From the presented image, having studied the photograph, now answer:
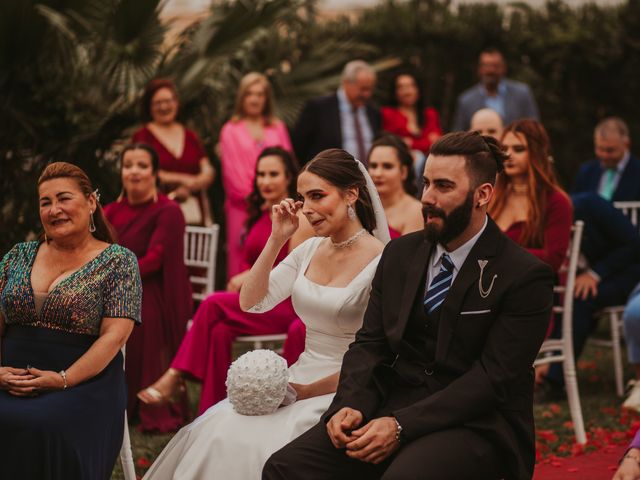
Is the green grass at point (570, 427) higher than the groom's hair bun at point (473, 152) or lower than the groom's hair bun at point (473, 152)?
lower

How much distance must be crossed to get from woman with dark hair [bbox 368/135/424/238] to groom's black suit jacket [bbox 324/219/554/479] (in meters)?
2.47


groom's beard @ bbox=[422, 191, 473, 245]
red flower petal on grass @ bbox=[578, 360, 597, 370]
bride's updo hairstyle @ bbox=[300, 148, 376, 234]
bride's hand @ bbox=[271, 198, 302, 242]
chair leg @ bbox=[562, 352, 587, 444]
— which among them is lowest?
red flower petal on grass @ bbox=[578, 360, 597, 370]

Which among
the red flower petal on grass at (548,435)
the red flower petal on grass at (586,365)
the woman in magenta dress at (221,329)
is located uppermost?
the woman in magenta dress at (221,329)

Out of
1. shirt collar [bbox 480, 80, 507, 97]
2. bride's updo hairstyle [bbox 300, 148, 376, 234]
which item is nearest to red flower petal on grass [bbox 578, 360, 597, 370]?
shirt collar [bbox 480, 80, 507, 97]

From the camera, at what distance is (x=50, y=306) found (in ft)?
15.5

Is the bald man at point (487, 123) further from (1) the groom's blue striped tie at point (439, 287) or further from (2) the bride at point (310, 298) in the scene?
(1) the groom's blue striped tie at point (439, 287)

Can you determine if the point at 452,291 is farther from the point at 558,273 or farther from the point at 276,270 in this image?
the point at 558,273

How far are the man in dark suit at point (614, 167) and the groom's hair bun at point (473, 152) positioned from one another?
4745 millimetres

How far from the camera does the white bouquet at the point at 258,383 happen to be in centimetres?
444

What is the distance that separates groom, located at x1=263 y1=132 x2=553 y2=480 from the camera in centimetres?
387

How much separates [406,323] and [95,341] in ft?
4.67

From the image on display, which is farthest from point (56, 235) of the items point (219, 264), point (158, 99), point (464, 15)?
point (464, 15)

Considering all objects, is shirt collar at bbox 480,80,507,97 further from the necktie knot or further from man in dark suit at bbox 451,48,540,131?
the necktie knot

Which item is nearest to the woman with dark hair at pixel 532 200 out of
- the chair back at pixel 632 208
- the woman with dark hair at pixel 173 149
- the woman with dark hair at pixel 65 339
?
the chair back at pixel 632 208
